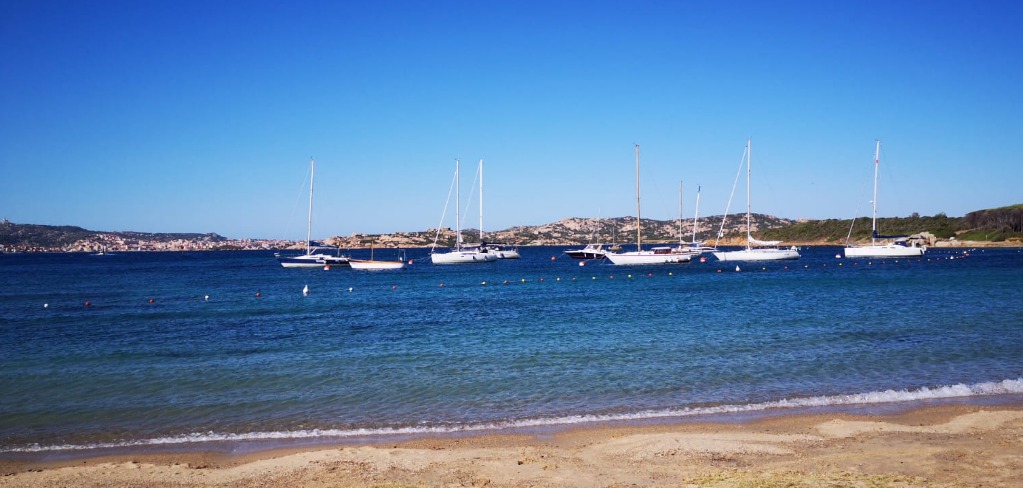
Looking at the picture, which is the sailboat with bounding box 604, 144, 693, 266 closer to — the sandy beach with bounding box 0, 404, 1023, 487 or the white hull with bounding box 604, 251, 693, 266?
the white hull with bounding box 604, 251, 693, 266

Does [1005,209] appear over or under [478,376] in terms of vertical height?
over

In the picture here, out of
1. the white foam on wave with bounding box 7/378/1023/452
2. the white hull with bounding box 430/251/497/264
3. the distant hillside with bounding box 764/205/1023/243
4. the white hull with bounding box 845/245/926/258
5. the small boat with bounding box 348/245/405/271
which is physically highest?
the distant hillside with bounding box 764/205/1023/243

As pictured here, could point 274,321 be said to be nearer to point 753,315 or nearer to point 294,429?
point 294,429

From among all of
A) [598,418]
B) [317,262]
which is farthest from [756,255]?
[598,418]

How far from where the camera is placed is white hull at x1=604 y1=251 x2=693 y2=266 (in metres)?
73.9

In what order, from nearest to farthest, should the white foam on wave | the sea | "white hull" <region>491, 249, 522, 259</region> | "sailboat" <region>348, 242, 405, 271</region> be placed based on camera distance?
the white foam on wave, the sea, "sailboat" <region>348, 242, 405, 271</region>, "white hull" <region>491, 249, 522, 259</region>

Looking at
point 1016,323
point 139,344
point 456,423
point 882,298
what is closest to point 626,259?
point 882,298

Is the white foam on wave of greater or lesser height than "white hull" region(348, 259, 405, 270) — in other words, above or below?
below

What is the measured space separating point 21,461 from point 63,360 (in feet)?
36.4

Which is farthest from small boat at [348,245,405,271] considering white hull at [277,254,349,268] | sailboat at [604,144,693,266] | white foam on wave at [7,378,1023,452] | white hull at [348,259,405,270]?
white foam on wave at [7,378,1023,452]

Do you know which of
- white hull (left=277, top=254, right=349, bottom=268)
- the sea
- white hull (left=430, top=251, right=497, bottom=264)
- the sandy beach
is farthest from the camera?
white hull (left=430, top=251, right=497, bottom=264)

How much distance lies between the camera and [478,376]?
17422 mm

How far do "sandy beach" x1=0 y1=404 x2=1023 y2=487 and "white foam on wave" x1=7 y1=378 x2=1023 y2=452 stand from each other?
72 cm

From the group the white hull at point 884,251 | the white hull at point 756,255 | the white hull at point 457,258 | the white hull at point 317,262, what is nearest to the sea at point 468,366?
the white hull at point 756,255
